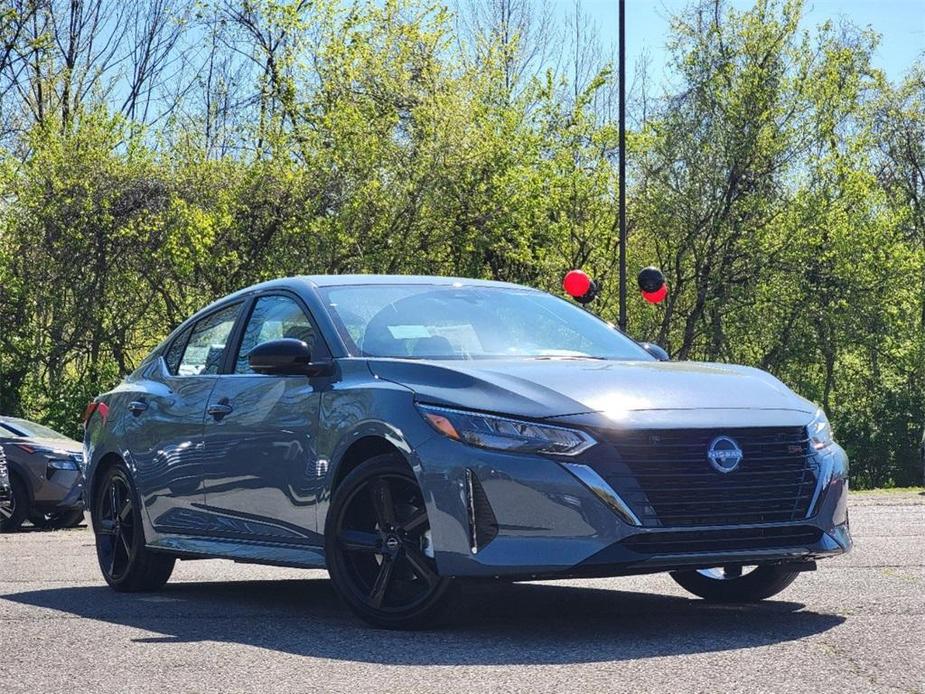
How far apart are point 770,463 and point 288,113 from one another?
3292 cm

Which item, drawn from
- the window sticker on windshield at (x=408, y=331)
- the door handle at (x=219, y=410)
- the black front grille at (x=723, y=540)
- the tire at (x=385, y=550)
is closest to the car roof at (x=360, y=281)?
the window sticker on windshield at (x=408, y=331)

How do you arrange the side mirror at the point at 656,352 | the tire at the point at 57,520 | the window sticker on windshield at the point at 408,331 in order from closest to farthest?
1. the window sticker on windshield at the point at 408,331
2. the side mirror at the point at 656,352
3. the tire at the point at 57,520

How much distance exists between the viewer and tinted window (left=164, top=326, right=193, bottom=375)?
9062 millimetres

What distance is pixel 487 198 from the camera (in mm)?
35719

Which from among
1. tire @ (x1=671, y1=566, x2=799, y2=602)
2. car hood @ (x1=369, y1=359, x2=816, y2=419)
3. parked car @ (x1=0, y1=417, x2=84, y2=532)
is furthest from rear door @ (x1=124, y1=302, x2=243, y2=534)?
parked car @ (x1=0, y1=417, x2=84, y2=532)

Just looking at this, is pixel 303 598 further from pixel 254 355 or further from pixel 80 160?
pixel 80 160

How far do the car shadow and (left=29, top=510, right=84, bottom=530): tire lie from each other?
33.3 feet

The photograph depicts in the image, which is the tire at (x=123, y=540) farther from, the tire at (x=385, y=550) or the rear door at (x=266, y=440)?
the tire at (x=385, y=550)

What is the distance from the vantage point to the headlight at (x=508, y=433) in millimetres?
6277

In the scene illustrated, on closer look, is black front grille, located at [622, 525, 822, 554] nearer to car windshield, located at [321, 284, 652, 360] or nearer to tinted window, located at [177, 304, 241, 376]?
car windshield, located at [321, 284, 652, 360]

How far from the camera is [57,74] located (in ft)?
144

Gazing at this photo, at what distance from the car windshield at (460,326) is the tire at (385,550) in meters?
0.67

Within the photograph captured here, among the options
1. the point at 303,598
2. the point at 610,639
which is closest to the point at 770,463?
the point at 610,639

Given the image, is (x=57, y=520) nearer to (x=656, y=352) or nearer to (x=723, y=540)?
(x=656, y=352)
